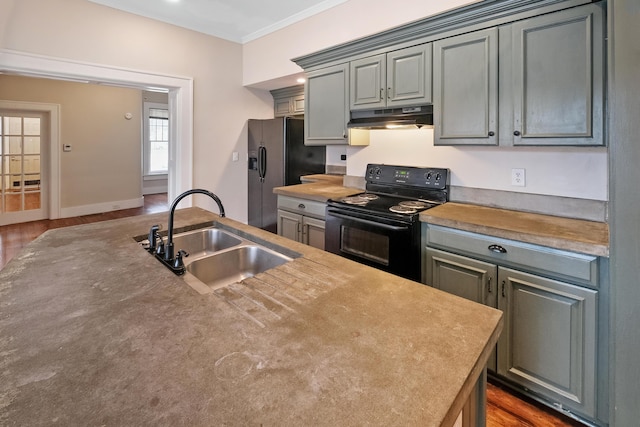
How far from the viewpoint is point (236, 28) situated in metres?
4.02

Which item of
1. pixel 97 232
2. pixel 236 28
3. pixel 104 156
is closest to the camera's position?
pixel 97 232

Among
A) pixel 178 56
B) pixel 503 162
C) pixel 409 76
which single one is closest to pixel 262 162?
pixel 178 56

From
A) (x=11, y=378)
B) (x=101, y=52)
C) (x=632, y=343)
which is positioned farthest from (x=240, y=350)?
(x=101, y=52)

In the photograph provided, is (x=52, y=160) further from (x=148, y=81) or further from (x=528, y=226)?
(x=528, y=226)

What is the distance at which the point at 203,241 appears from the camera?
195 cm

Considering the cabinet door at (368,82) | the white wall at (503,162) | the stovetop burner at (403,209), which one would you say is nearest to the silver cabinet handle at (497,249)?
the stovetop burner at (403,209)

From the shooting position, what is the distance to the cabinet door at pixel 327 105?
9.46ft

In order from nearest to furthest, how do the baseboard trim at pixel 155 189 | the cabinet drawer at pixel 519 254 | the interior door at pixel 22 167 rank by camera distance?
the cabinet drawer at pixel 519 254, the interior door at pixel 22 167, the baseboard trim at pixel 155 189

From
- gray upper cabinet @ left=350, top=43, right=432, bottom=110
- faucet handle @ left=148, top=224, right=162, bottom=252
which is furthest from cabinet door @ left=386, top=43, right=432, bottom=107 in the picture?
faucet handle @ left=148, top=224, right=162, bottom=252

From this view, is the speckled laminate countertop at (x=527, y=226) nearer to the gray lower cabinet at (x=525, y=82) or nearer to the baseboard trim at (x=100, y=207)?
the gray lower cabinet at (x=525, y=82)

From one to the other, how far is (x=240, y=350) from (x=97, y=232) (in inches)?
54.6

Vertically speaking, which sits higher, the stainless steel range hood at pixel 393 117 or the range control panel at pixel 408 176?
the stainless steel range hood at pixel 393 117

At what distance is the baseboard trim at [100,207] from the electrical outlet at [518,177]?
6.91 meters

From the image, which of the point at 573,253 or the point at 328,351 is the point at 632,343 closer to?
the point at 573,253
